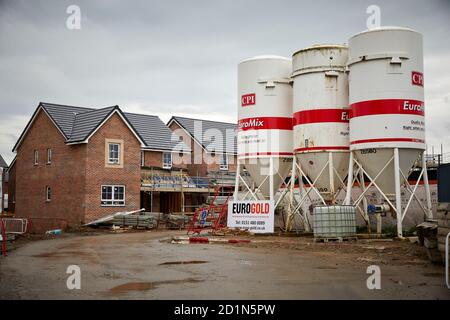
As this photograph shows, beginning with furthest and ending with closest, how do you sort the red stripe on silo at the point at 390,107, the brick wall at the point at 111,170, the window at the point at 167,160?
the window at the point at 167,160 → the brick wall at the point at 111,170 → the red stripe on silo at the point at 390,107

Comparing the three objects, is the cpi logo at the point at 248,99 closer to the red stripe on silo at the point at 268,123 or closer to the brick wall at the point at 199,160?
the red stripe on silo at the point at 268,123

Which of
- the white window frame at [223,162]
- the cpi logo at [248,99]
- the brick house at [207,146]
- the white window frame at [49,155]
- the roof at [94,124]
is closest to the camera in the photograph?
the cpi logo at [248,99]

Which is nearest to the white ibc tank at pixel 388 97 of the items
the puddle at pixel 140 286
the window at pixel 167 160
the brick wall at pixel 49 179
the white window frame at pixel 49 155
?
the puddle at pixel 140 286

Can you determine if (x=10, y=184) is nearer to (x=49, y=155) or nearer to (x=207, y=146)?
(x=49, y=155)

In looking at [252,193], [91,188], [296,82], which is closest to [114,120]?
[91,188]

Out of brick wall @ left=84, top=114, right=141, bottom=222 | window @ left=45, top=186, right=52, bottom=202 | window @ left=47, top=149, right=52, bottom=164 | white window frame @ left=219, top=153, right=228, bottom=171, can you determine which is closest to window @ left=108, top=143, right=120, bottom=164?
brick wall @ left=84, top=114, right=141, bottom=222

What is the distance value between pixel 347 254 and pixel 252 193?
35.8 feet

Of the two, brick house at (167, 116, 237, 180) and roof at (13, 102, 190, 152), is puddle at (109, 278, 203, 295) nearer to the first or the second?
roof at (13, 102, 190, 152)

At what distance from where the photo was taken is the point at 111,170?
127 ft

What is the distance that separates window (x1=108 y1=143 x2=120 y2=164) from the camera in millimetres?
38906

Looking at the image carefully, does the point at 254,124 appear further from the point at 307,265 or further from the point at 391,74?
the point at 307,265

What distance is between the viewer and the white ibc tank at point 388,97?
22219mm

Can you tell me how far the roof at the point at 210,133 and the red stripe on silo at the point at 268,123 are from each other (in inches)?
941

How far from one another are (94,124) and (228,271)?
87.7ft
